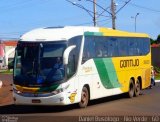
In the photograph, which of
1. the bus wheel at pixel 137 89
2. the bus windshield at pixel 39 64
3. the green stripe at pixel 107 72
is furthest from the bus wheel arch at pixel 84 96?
the bus wheel at pixel 137 89

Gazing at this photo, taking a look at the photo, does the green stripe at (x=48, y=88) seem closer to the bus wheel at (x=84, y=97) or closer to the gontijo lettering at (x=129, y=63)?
the bus wheel at (x=84, y=97)

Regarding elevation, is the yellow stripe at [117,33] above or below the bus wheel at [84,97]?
above

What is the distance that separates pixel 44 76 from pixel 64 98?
1.08 metres

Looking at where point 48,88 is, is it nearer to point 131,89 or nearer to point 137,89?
point 131,89

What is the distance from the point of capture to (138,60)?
26734mm

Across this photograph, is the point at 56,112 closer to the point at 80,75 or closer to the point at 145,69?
the point at 80,75

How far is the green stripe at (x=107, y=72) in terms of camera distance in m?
22.3

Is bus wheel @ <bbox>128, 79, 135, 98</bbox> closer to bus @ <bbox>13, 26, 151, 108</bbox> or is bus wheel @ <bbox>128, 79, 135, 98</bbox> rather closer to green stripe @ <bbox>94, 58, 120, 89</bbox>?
green stripe @ <bbox>94, 58, 120, 89</bbox>

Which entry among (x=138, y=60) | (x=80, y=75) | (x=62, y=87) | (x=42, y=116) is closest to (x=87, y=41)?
(x=80, y=75)

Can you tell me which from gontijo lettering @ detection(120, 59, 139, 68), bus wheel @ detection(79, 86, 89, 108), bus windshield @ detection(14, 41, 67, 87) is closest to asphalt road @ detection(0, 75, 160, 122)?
bus wheel @ detection(79, 86, 89, 108)

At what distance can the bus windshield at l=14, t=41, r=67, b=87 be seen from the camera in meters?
19.0

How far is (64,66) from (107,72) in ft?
14.0

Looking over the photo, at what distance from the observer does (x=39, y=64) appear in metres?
19.2

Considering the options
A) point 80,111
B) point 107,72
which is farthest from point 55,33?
point 107,72
